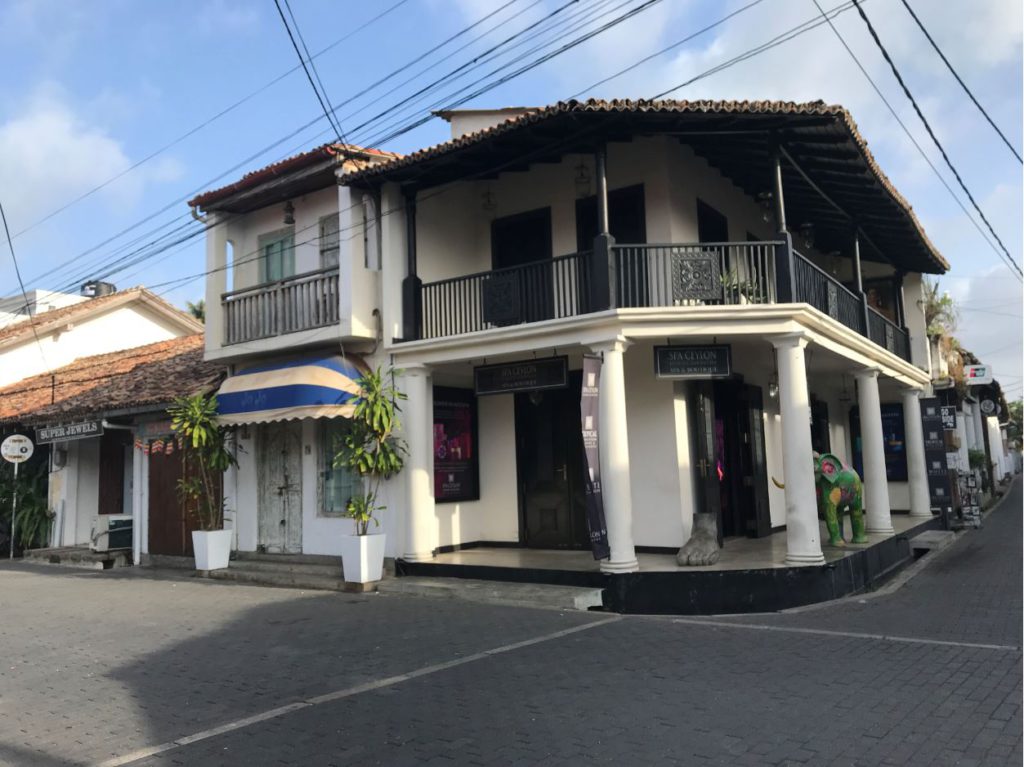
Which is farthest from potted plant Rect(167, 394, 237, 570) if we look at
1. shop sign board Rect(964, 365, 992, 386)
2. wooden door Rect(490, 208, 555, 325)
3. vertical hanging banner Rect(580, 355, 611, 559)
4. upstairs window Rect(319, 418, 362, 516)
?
shop sign board Rect(964, 365, 992, 386)

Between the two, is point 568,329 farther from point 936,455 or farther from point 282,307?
point 936,455

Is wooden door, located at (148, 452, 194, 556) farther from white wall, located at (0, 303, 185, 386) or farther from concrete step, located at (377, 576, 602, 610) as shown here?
white wall, located at (0, 303, 185, 386)

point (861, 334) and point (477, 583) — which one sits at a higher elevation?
point (861, 334)

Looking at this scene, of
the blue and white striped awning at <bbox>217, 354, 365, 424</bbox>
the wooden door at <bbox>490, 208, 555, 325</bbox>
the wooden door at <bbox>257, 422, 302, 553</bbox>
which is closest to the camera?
the wooden door at <bbox>490, 208, 555, 325</bbox>

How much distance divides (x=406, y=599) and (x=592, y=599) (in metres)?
2.62

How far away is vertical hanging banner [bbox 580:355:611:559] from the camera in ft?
31.4

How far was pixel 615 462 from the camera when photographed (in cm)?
966

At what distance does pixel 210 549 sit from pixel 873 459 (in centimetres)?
1146

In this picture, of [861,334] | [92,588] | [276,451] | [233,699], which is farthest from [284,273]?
[861,334]

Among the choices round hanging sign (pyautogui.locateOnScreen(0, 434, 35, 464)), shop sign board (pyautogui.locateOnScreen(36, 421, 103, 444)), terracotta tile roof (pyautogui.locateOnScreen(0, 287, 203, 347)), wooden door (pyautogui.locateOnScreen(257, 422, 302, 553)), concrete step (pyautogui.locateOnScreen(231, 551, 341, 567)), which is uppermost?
terracotta tile roof (pyautogui.locateOnScreen(0, 287, 203, 347))

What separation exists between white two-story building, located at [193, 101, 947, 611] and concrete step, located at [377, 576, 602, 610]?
0.91 ft

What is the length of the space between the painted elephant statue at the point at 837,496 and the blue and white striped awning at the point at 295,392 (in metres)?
7.09

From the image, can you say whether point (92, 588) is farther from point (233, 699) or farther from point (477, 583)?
point (233, 699)

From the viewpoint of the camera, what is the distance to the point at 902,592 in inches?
407
